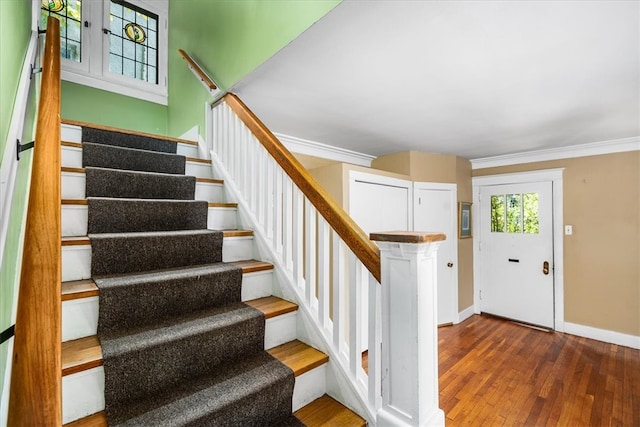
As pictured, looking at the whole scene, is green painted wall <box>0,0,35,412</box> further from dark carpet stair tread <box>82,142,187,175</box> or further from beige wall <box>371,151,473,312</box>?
beige wall <box>371,151,473,312</box>

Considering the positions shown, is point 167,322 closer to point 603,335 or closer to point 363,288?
point 363,288

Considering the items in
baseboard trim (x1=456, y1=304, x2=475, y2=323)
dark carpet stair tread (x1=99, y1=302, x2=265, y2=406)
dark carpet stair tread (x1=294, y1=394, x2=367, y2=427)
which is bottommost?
baseboard trim (x1=456, y1=304, x2=475, y2=323)

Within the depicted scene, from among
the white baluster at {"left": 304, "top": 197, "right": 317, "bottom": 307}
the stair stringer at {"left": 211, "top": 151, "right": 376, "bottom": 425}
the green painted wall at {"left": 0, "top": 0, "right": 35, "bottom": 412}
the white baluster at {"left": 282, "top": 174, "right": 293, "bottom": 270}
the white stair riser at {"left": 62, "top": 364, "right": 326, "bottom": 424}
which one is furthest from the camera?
the white baluster at {"left": 282, "top": 174, "right": 293, "bottom": 270}

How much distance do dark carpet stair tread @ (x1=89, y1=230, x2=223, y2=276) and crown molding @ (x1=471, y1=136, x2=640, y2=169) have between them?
410 centimetres

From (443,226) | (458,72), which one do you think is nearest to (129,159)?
(458,72)

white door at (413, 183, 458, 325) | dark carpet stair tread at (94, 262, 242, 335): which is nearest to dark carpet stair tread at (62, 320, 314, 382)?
dark carpet stair tread at (94, 262, 242, 335)

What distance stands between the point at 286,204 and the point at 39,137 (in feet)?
3.52

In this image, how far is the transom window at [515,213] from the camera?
397cm

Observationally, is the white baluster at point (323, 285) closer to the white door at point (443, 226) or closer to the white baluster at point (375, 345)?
the white baluster at point (375, 345)

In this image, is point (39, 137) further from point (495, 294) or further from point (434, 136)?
point (495, 294)

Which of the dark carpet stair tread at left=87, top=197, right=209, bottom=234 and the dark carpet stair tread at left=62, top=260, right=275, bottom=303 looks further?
the dark carpet stair tread at left=87, top=197, right=209, bottom=234

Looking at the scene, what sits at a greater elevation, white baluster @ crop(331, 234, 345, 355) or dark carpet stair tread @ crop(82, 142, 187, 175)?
dark carpet stair tread @ crop(82, 142, 187, 175)

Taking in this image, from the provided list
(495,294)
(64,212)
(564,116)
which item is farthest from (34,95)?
(495,294)

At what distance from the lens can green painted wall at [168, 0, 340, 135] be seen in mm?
1579
